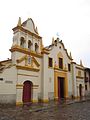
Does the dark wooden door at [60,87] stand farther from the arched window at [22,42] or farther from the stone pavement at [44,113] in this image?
the stone pavement at [44,113]

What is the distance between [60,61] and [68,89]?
176 inches

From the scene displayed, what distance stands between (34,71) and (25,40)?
12.1ft

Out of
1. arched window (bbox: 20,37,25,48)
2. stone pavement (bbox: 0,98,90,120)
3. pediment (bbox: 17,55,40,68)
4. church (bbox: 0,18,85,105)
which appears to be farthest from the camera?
arched window (bbox: 20,37,25,48)

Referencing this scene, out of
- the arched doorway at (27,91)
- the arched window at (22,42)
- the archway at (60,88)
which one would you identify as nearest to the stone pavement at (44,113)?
the arched doorway at (27,91)

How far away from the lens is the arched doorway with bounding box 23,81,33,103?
1902 centimetres

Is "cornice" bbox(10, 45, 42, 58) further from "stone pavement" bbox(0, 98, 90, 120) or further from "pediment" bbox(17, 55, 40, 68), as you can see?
"stone pavement" bbox(0, 98, 90, 120)

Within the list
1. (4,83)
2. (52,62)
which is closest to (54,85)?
(52,62)

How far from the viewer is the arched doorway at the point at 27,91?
62.4 ft

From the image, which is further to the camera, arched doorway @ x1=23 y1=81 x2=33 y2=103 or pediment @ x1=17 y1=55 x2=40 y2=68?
arched doorway @ x1=23 y1=81 x2=33 y2=103

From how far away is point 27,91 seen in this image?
1936 cm

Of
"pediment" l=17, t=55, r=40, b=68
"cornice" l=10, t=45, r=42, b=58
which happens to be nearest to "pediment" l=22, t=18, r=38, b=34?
"cornice" l=10, t=45, r=42, b=58

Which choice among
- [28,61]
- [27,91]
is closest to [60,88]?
[27,91]

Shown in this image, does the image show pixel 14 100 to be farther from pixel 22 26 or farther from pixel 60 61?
pixel 60 61

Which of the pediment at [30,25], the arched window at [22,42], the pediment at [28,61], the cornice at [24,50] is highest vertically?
the pediment at [30,25]
